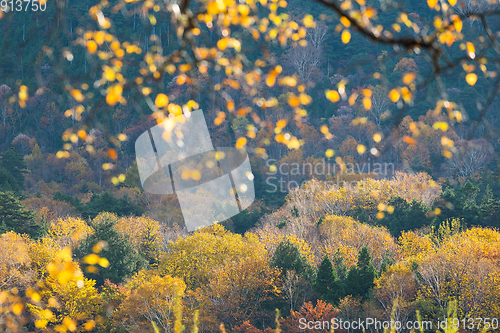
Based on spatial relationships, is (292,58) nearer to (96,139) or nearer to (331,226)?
(96,139)

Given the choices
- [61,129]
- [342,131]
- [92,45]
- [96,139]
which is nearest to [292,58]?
[342,131]

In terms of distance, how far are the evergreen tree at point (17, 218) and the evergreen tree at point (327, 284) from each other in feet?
67.0

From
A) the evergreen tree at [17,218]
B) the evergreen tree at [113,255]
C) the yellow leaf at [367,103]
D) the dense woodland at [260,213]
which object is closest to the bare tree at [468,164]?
the dense woodland at [260,213]

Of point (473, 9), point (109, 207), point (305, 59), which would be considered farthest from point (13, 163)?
point (473, 9)

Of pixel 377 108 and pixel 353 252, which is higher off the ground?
pixel 353 252

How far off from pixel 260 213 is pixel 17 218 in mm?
20868

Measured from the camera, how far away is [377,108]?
58.9m

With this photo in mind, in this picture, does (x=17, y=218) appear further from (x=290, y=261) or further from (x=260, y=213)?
(x=260, y=213)

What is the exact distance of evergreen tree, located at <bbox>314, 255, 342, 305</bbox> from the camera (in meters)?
18.7

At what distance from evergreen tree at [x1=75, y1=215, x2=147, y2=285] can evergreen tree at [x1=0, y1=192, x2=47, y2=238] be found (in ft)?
18.2

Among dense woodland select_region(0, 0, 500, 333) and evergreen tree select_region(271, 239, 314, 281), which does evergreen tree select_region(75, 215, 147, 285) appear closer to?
dense woodland select_region(0, 0, 500, 333)

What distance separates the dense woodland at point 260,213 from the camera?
7926 millimetres

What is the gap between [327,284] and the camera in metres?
19.0

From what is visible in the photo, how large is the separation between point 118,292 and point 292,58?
52857mm
